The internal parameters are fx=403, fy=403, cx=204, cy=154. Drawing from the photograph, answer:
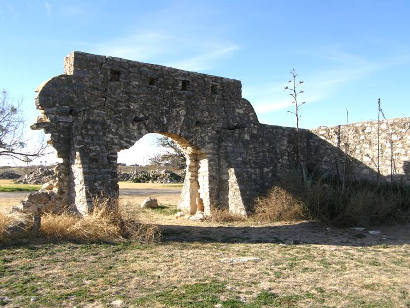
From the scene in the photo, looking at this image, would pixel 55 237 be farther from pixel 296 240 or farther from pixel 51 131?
pixel 296 240

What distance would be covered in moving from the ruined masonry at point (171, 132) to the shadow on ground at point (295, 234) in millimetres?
1689

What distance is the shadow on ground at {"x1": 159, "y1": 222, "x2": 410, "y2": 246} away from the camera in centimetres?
815

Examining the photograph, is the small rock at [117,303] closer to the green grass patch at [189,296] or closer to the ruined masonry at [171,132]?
the green grass patch at [189,296]

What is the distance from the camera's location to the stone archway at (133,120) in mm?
8695

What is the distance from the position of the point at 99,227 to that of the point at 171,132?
3.72 metres

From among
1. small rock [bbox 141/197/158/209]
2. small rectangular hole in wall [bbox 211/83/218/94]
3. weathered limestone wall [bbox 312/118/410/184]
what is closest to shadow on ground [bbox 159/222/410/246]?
weathered limestone wall [bbox 312/118/410/184]

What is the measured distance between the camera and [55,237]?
23.7ft

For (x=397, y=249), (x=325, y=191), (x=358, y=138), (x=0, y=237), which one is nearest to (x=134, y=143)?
(x=0, y=237)

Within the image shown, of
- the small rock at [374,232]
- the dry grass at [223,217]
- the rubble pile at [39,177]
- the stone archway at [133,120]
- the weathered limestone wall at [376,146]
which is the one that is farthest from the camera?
the rubble pile at [39,177]

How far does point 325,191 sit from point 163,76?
5116mm

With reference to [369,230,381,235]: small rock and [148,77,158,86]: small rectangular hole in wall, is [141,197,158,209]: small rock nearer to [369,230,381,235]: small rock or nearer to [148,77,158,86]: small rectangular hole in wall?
[148,77,158,86]: small rectangular hole in wall

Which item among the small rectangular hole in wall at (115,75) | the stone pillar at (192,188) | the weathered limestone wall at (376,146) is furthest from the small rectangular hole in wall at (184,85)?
the weathered limestone wall at (376,146)

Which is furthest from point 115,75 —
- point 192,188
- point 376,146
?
point 376,146

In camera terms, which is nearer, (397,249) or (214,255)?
(214,255)
